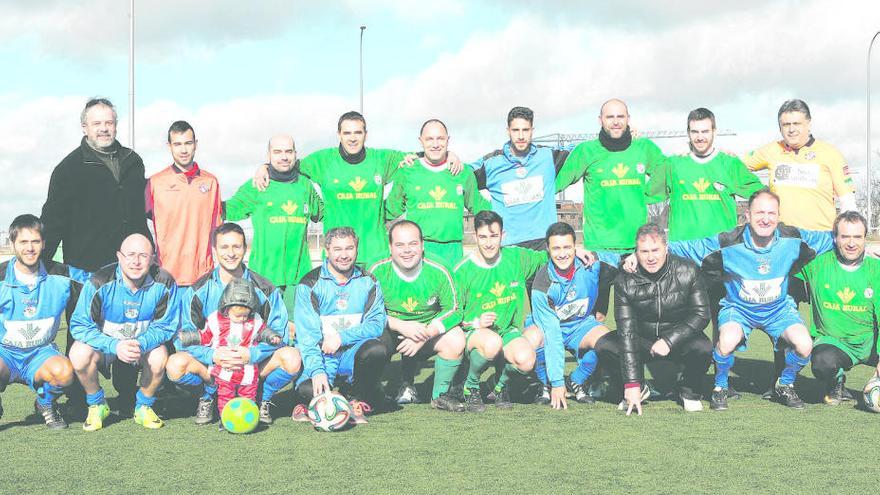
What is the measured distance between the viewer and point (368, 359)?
4.98m

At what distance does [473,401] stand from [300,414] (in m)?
1.08

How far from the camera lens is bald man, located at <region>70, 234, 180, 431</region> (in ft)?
15.6

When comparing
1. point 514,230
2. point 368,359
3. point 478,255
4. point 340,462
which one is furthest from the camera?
point 514,230

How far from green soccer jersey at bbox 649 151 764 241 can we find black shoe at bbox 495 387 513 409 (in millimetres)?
1776

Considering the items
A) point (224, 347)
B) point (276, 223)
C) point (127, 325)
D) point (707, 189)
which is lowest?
point (224, 347)

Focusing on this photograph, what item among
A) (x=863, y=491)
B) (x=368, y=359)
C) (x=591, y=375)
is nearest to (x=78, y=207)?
(x=368, y=359)

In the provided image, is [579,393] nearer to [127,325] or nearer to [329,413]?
[329,413]

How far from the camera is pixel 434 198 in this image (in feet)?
19.7

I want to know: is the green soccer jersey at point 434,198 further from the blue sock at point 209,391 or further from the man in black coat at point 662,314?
the blue sock at point 209,391

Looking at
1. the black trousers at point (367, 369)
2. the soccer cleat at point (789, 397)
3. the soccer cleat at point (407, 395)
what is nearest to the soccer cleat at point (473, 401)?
the soccer cleat at point (407, 395)

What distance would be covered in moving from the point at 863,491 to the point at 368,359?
8.87ft

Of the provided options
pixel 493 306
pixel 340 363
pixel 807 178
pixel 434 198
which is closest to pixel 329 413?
pixel 340 363

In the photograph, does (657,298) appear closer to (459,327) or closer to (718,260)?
(718,260)

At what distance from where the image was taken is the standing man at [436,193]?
599 cm
